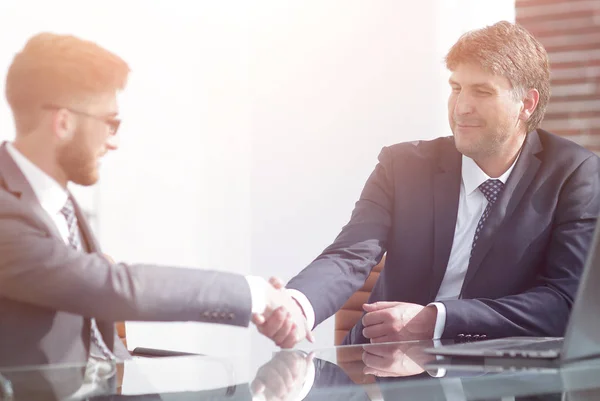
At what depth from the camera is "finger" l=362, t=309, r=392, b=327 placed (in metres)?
1.99

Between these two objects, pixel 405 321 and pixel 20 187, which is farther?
pixel 405 321

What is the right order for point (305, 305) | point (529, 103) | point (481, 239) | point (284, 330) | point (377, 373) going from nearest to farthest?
point (377, 373) → point (284, 330) → point (305, 305) → point (481, 239) → point (529, 103)

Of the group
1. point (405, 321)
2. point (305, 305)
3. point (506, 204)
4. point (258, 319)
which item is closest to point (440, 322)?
point (405, 321)

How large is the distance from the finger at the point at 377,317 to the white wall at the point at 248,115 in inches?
12.6

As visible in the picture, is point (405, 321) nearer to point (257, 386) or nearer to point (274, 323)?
point (274, 323)

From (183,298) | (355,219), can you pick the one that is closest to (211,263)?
(355,219)

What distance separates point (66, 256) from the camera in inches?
54.0

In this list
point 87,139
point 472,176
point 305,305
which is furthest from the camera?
point 472,176

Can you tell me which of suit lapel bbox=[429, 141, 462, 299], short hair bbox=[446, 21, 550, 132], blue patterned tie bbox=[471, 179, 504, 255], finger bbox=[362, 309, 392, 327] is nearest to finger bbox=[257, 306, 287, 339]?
finger bbox=[362, 309, 392, 327]

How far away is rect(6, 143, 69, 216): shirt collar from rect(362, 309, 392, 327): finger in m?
0.89

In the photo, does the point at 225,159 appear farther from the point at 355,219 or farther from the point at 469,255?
the point at 469,255

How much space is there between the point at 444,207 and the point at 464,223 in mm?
76

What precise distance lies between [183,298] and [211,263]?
2.23ft

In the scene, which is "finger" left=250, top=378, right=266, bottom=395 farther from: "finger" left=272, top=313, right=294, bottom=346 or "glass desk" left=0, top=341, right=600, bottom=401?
"finger" left=272, top=313, right=294, bottom=346
